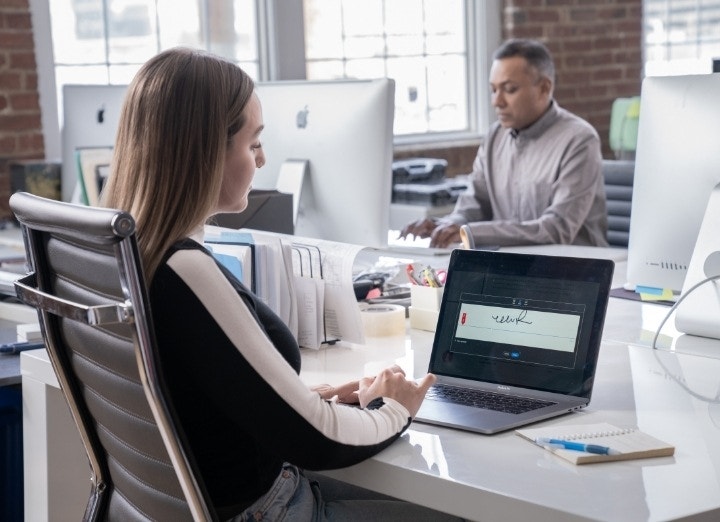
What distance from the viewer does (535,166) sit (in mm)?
4008

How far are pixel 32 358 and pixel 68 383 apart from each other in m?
0.51

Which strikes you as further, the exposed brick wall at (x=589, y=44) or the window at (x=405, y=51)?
the exposed brick wall at (x=589, y=44)

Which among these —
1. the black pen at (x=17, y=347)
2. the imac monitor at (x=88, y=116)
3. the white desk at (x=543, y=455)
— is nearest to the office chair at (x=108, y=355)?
the white desk at (x=543, y=455)

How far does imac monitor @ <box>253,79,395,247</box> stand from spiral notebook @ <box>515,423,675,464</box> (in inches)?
49.8

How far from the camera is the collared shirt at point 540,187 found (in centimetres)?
369

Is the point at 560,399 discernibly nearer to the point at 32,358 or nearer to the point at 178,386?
the point at 178,386

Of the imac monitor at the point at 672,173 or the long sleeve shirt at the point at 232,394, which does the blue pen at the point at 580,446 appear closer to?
the long sleeve shirt at the point at 232,394

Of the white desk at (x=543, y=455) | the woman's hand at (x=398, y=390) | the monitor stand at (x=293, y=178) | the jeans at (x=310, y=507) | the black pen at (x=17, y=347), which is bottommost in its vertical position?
the jeans at (x=310, y=507)

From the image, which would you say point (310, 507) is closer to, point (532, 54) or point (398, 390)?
point (398, 390)

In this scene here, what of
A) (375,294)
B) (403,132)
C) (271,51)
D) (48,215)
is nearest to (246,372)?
(48,215)

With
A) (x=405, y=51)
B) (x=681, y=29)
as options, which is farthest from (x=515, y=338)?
(x=681, y=29)

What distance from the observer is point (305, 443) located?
1398 mm

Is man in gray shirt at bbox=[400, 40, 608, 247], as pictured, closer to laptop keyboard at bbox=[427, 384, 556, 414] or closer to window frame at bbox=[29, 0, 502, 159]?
window frame at bbox=[29, 0, 502, 159]

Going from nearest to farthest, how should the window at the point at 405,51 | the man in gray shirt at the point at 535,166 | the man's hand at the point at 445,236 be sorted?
the man's hand at the point at 445,236 → the man in gray shirt at the point at 535,166 → the window at the point at 405,51
